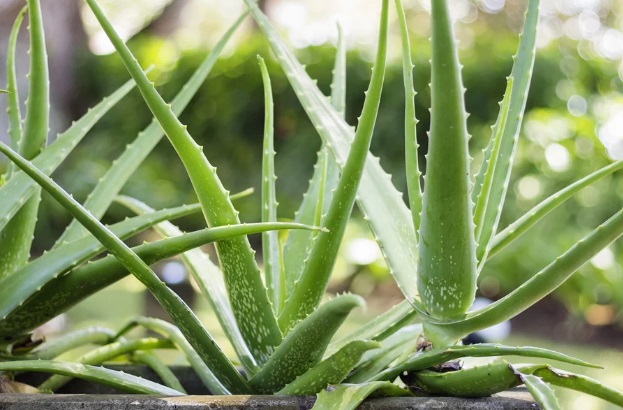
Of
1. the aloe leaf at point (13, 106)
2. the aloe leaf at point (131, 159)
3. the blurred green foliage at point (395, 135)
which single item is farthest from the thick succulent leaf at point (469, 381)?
the blurred green foliage at point (395, 135)

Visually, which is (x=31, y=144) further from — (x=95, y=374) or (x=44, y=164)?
(x=95, y=374)

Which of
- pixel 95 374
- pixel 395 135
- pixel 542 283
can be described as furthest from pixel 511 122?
pixel 395 135

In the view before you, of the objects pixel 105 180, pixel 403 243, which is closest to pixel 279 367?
pixel 403 243

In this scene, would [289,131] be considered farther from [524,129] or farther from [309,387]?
Answer: [309,387]

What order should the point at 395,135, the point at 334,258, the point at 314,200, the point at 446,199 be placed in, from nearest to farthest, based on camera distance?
the point at 446,199 → the point at 334,258 → the point at 314,200 → the point at 395,135

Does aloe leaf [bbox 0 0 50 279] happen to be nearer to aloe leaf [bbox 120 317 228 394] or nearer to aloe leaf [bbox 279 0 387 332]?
aloe leaf [bbox 120 317 228 394]

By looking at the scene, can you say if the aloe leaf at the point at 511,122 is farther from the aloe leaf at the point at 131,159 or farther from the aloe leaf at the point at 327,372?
the aloe leaf at the point at 131,159

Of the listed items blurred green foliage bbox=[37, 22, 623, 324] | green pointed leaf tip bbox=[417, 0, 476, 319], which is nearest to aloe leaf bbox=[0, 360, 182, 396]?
green pointed leaf tip bbox=[417, 0, 476, 319]
